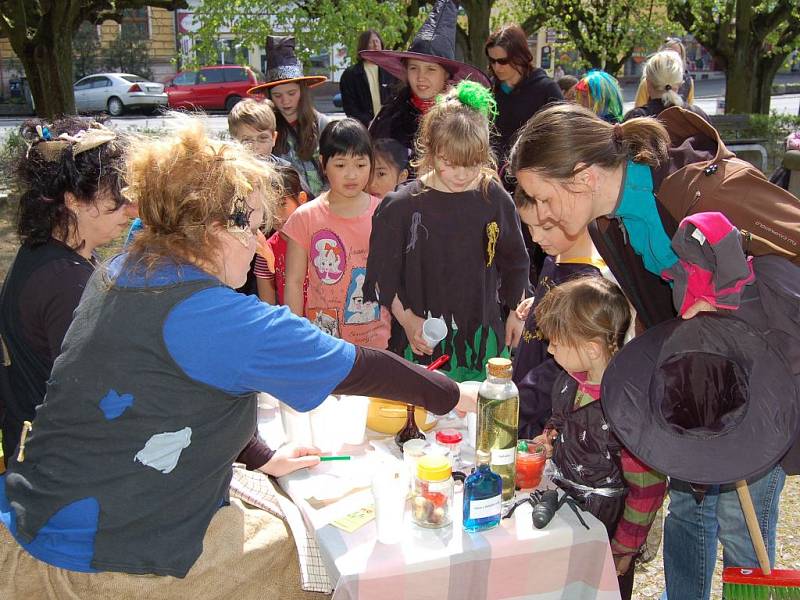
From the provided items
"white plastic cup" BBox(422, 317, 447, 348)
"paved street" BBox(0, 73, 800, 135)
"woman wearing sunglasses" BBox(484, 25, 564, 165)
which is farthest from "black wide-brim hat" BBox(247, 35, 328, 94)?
"paved street" BBox(0, 73, 800, 135)

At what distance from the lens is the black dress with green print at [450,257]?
2.89 metres

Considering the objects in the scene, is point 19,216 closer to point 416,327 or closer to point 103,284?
point 103,284

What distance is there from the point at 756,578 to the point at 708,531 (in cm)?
26

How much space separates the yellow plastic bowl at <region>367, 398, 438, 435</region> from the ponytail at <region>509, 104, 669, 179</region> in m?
0.75

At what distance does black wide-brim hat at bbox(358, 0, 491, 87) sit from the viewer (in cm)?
377

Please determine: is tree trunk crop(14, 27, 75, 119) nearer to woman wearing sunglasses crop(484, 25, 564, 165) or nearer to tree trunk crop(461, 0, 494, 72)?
tree trunk crop(461, 0, 494, 72)

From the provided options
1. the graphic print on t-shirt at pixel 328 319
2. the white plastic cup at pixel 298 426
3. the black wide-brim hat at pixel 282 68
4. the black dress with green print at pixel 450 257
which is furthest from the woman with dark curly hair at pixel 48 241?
the black wide-brim hat at pixel 282 68

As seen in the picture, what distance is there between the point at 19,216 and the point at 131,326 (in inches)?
35.1

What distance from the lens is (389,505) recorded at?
158 cm

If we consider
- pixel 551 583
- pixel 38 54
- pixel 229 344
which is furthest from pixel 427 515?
pixel 38 54

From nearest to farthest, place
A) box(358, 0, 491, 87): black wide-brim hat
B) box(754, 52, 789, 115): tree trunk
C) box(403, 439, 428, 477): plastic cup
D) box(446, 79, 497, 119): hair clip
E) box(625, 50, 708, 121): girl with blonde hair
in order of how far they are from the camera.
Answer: box(403, 439, 428, 477): plastic cup, box(446, 79, 497, 119): hair clip, box(358, 0, 491, 87): black wide-brim hat, box(625, 50, 708, 121): girl with blonde hair, box(754, 52, 789, 115): tree trunk

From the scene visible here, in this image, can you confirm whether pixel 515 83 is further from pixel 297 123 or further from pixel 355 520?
pixel 355 520

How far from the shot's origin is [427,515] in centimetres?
162

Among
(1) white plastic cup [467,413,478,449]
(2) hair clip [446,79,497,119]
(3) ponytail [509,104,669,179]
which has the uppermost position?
(2) hair clip [446,79,497,119]
